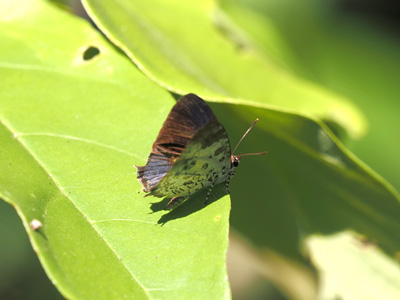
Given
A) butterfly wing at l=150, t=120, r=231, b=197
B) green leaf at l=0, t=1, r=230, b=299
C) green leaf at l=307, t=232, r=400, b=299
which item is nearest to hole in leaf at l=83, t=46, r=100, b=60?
green leaf at l=0, t=1, r=230, b=299

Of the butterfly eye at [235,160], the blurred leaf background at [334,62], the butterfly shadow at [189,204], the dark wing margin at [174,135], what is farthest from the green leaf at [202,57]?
the blurred leaf background at [334,62]

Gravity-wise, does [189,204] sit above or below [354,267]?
above

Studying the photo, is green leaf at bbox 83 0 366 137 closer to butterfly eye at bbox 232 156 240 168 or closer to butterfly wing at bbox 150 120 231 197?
butterfly wing at bbox 150 120 231 197

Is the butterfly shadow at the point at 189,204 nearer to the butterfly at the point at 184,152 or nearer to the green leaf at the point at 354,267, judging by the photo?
the butterfly at the point at 184,152

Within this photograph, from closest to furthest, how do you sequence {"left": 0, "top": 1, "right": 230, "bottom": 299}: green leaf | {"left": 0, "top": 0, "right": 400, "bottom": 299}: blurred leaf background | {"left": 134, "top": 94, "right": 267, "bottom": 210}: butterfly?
{"left": 0, "top": 1, "right": 230, "bottom": 299}: green leaf
{"left": 134, "top": 94, "right": 267, "bottom": 210}: butterfly
{"left": 0, "top": 0, "right": 400, "bottom": 299}: blurred leaf background

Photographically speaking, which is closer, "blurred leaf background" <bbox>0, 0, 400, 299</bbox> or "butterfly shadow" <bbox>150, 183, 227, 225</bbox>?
"butterfly shadow" <bbox>150, 183, 227, 225</bbox>

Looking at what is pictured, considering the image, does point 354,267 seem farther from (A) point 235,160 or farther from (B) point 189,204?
(B) point 189,204

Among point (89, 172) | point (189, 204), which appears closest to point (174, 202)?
point (189, 204)

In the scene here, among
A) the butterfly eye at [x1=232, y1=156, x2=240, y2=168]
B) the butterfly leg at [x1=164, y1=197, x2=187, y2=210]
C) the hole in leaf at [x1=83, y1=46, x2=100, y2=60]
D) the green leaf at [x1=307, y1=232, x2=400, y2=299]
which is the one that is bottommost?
the green leaf at [x1=307, y1=232, x2=400, y2=299]
